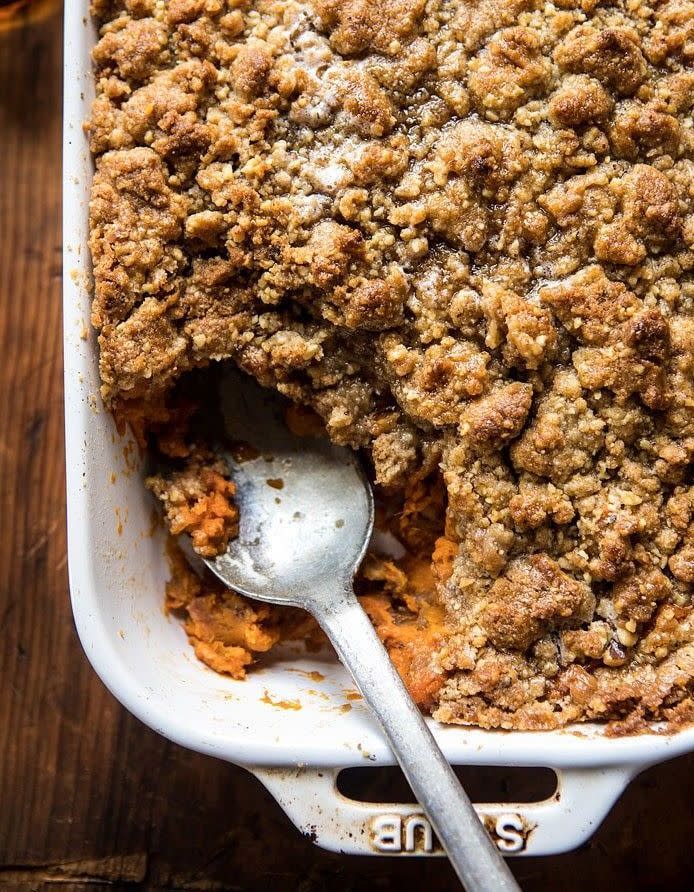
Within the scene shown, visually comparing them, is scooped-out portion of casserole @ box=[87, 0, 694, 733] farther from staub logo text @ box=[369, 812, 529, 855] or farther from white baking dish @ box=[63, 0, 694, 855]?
staub logo text @ box=[369, 812, 529, 855]

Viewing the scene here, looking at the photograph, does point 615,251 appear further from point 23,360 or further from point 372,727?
point 23,360

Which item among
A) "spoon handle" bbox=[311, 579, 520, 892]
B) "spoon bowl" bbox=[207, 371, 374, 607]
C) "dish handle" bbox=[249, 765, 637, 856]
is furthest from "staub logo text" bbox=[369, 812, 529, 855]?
"spoon bowl" bbox=[207, 371, 374, 607]

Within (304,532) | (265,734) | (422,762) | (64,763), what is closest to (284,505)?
(304,532)

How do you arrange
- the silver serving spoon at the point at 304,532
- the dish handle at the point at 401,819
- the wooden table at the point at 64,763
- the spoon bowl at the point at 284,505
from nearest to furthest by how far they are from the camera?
the dish handle at the point at 401,819, the silver serving spoon at the point at 304,532, the spoon bowl at the point at 284,505, the wooden table at the point at 64,763

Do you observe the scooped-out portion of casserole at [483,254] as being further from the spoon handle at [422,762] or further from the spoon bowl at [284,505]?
the spoon bowl at [284,505]

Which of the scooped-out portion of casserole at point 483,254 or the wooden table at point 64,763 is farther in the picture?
the wooden table at point 64,763

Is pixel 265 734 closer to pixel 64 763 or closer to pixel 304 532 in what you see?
pixel 304 532

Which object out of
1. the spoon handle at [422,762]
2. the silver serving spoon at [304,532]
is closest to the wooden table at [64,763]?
the silver serving spoon at [304,532]

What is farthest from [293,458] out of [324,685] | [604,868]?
[604,868]
